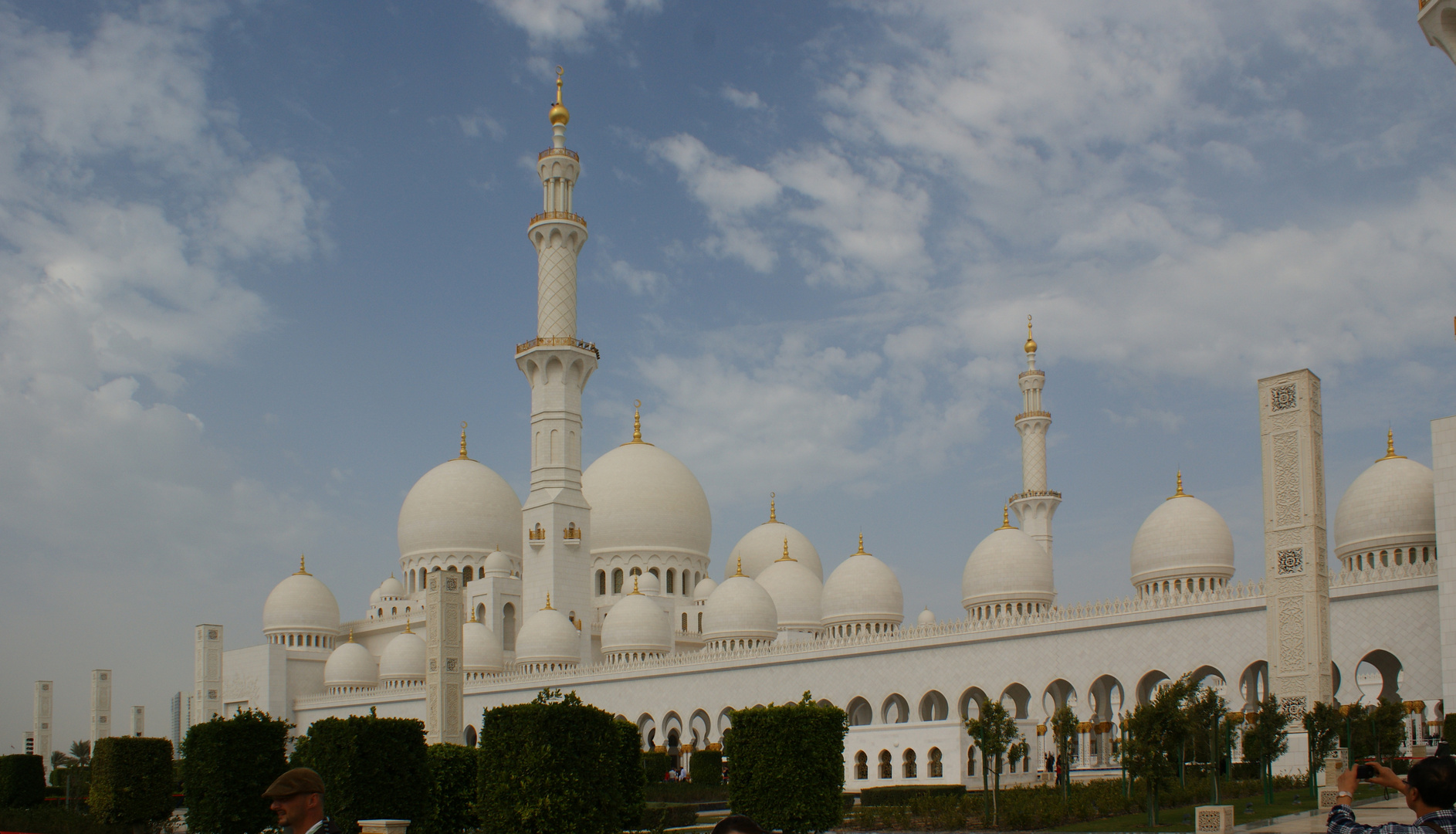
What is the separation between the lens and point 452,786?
17641 millimetres

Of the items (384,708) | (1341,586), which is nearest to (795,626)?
(384,708)

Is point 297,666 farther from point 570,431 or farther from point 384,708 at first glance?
point 570,431

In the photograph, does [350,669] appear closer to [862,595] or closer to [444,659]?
[444,659]

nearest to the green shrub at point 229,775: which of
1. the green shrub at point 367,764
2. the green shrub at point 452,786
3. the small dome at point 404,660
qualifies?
the green shrub at point 367,764

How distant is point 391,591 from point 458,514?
5.37 meters

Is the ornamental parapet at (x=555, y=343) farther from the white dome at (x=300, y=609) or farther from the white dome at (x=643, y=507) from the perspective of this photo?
the white dome at (x=300, y=609)

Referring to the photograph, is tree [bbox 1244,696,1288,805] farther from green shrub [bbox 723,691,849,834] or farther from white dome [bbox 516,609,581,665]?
white dome [bbox 516,609,581,665]

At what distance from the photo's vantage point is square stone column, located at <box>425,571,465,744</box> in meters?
33.4

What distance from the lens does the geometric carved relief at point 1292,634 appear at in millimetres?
23531

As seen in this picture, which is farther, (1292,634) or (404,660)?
(404,660)

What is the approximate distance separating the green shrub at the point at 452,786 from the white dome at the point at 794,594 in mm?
27047

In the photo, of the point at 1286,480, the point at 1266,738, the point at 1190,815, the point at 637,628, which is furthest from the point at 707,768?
the point at 1190,815

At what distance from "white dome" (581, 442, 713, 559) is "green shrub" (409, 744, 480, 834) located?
27.9 meters

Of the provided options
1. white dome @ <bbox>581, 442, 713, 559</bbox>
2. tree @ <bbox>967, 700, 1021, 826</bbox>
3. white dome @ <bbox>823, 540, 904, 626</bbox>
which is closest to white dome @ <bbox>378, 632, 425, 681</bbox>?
white dome @ <bbox>581, 442, 713, 559</bbox>
